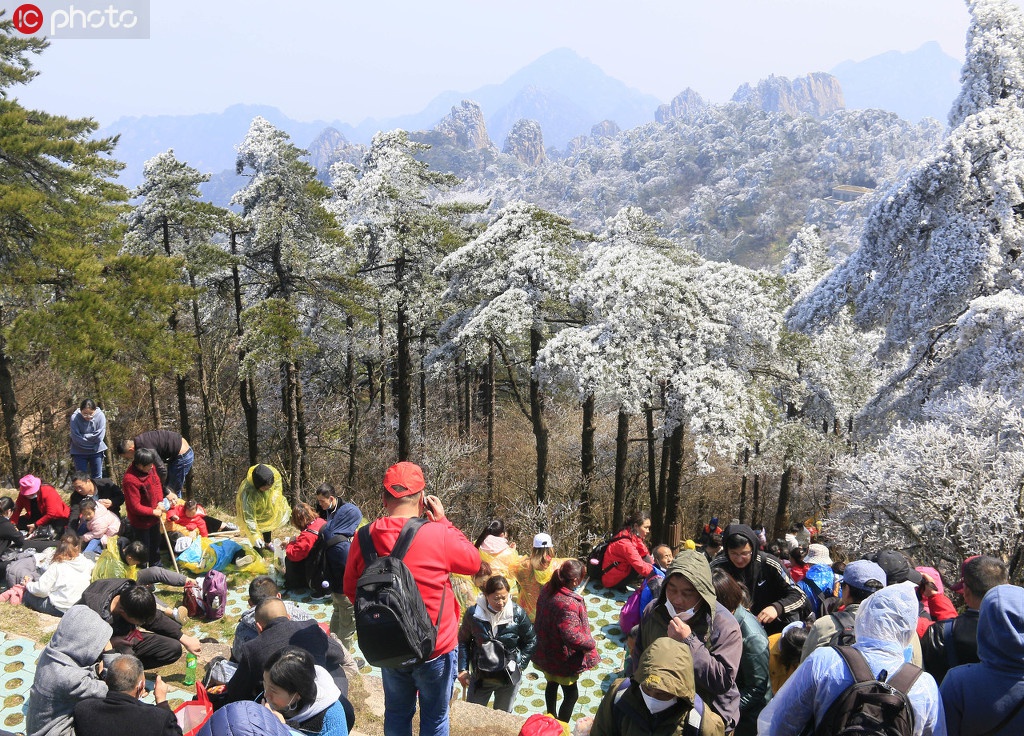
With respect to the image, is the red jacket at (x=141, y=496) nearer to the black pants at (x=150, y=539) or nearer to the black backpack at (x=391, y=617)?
the black pants at (x=150, y=539)

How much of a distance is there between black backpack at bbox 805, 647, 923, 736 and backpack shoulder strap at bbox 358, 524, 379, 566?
7.91 ft

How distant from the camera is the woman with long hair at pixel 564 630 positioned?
4.95 m

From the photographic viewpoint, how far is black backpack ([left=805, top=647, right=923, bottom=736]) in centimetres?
277

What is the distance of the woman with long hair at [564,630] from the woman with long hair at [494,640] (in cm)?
13

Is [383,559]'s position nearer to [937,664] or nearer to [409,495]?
[409,495]

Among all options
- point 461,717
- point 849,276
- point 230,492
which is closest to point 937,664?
point 461,717

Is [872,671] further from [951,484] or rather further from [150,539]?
[951,484]

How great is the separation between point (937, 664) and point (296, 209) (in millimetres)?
14247

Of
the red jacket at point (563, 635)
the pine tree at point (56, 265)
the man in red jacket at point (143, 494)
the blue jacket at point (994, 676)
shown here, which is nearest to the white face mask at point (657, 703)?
the blue jacket at point (994, 676)

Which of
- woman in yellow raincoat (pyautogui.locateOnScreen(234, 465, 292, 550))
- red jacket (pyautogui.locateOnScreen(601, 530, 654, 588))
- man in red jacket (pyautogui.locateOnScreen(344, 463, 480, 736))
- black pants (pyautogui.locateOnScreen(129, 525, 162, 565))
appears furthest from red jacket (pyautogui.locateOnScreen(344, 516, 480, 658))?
black pants (pyautogui.locateOnScreen(129, 525, 162, 565))

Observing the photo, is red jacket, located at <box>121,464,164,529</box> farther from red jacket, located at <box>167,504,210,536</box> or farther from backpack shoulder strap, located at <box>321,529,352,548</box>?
backpack shoulder strap, located at <box>321,529,352,548</box>

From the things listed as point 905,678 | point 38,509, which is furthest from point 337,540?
point 905,678

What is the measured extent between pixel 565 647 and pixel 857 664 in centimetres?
245

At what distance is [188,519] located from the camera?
28.5ft
